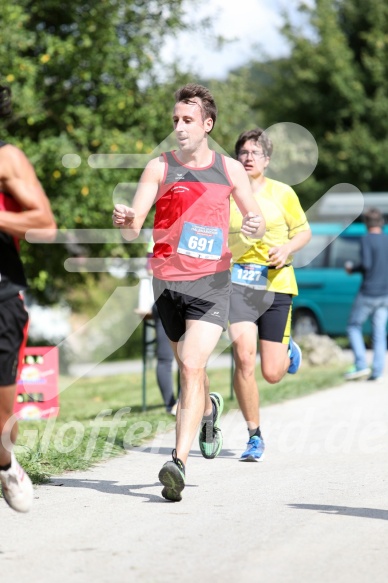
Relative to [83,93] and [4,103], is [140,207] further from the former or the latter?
[83,93]

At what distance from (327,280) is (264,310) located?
1271 cm

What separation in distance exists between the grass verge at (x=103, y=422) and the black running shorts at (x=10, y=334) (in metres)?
1.93

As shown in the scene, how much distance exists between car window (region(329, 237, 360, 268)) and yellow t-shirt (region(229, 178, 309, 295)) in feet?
40.9

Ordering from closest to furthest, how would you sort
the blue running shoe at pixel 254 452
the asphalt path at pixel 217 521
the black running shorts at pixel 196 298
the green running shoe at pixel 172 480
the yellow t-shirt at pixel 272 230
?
the asphalt path at pixel 217 521
the green running shoe at pixel 172 480
the black running shorts at pixel 196 298
the blue running shoe at pixel 254 452
the yellow t-shirt at pixel 272 230

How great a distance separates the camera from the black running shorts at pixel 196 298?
6.12 meters

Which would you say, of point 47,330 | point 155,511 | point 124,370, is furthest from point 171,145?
point 155,511

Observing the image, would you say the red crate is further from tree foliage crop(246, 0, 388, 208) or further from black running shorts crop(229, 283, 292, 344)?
tree foliage crop(246, 0, 388, 208)

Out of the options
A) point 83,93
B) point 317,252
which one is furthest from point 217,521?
point 317,252

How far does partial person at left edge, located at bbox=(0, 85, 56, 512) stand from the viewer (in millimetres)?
4492

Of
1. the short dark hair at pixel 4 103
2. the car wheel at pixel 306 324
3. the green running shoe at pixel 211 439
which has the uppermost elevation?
the short dark hair at pixel 4 103

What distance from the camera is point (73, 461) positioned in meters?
7.04

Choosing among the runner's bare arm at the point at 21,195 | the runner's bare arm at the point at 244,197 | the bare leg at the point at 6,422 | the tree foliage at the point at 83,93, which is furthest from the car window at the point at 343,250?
the runner's bare arm at the point at 21,195

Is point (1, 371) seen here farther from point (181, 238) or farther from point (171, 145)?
point (171, 145)

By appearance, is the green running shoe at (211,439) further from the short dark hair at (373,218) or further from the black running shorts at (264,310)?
the short dark hair at (373,218)
